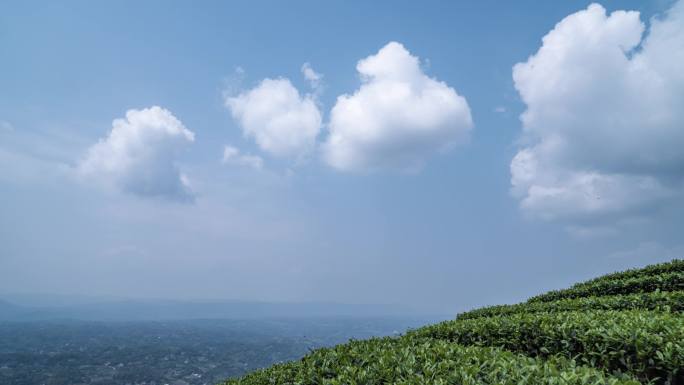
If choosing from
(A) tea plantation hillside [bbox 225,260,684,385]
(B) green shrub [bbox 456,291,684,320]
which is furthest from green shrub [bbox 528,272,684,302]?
(A) tea plantation hillside [bbox 225,260,684,385]

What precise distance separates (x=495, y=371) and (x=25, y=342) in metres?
254

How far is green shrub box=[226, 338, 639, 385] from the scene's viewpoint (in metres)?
5.45

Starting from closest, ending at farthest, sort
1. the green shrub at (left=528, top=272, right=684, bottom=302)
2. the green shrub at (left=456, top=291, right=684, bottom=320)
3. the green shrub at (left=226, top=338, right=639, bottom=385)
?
the green shrub at (left=226, top=338, right=639, bottom=385) → the green shrub at (left=456, top=291, right=684, bottom=320) → the green shrub at (left=528, top=272, right=684, bottom=302)

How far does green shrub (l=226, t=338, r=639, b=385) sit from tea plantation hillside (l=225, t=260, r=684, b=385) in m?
0.02

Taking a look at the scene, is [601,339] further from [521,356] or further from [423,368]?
[423,368]

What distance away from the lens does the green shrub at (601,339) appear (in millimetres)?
6141

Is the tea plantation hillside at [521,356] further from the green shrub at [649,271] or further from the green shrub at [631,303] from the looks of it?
the green shrub at [649,271]

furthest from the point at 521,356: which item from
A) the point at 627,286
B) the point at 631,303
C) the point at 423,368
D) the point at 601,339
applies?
the point at 627,286

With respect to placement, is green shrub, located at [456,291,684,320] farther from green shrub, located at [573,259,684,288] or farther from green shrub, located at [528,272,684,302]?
green shrub, located at [573,259,684,288]

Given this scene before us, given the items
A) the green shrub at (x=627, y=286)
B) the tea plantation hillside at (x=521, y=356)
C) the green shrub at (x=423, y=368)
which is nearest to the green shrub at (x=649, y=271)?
the green shrub at (x=627, y=286)

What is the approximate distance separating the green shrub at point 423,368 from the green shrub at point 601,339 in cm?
56

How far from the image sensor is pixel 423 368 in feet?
21.6

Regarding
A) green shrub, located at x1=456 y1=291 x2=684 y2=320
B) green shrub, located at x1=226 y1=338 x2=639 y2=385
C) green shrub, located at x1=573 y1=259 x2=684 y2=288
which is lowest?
green shrub, located at x1=226 y1=338 x2=639 y2=385

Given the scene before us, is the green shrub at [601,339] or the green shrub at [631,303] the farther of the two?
the green shrub at [631,303]
